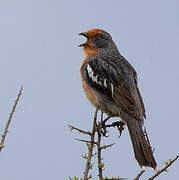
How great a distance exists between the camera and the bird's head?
251 inches

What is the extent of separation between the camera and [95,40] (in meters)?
6.46

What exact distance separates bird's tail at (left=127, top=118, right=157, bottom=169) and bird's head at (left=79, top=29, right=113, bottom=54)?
6.63ft

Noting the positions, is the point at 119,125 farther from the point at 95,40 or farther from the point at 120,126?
the point at 95,40

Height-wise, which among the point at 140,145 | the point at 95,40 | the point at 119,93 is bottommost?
the point at 140,145

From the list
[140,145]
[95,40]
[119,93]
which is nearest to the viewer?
[140,145]

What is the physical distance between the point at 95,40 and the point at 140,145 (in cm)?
259

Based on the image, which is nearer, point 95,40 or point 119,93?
point 119,93

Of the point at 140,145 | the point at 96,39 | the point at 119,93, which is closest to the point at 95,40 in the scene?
the point at 96,39

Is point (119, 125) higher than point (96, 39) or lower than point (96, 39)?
lower

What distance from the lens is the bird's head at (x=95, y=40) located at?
20.9 feet

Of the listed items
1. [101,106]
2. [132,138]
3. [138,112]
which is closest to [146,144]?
[132,138]

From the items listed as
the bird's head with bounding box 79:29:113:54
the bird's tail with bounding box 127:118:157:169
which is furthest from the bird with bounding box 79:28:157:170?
the bird's head with bounding box 79:29:113:54

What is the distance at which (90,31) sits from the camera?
6523 millimetres

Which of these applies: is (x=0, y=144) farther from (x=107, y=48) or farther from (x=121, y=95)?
(x=107, y=48)
